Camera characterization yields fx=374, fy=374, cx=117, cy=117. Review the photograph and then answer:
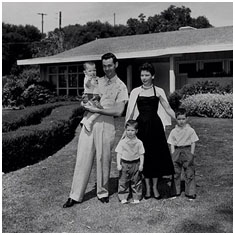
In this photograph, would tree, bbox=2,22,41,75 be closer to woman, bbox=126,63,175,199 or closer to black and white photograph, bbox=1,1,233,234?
black and white photograph, bbox=1,1,233,234

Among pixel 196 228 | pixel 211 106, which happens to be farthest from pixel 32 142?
pixel 211 106

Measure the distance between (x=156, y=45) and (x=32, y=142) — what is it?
14376 mm

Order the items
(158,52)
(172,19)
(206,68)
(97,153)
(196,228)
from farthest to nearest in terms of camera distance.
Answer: (172,19) < (206,68) < (158,52) < (97,153) < (196,228)

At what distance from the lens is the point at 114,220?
4.36 metres

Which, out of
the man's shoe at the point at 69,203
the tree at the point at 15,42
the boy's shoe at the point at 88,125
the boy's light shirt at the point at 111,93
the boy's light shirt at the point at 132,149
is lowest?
the man's shoe at the point at 69,203

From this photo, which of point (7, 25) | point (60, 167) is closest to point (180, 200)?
point (60, 167)

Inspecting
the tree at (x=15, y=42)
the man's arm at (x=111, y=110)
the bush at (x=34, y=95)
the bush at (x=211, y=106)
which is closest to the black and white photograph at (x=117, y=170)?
the man's arm at (x=111, y=110)

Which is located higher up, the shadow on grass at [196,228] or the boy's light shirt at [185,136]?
the boy's light shirt at [185,136]

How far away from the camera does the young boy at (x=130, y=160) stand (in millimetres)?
4773

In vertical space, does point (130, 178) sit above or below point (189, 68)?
below

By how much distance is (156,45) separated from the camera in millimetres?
20672

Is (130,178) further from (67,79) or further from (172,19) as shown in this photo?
(172,19)

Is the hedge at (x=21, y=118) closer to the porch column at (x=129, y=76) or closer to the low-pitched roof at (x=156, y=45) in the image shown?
the low-pitched roof at (x=156, y=45)

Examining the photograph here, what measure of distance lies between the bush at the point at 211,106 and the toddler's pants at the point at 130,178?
898 centimetres
